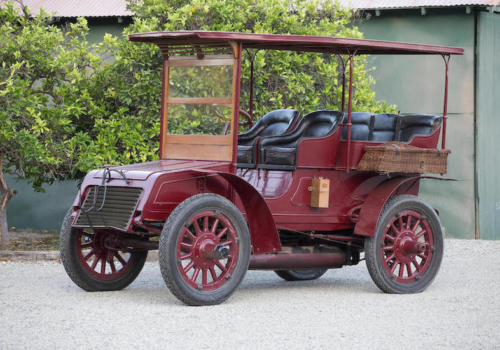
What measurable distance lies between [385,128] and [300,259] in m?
1.62

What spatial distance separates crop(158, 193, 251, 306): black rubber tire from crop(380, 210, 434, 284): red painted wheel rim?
148 cm

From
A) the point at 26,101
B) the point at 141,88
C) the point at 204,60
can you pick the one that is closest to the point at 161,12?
the point at 141,88

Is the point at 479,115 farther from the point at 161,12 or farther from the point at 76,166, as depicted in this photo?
the point at 76,166

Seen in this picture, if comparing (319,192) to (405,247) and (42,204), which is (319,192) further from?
(42,204)

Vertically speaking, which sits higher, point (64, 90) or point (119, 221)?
point (64, 90)

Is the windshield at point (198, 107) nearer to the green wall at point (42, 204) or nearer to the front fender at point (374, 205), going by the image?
the front fender at point (374, 205)

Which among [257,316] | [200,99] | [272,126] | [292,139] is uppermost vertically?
[200,99]

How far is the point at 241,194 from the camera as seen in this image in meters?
7.28

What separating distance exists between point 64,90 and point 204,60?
11.2 ft

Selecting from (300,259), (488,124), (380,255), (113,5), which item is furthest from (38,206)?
(380,255)

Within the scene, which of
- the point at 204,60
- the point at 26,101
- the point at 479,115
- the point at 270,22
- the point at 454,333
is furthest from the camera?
the point at 479,115

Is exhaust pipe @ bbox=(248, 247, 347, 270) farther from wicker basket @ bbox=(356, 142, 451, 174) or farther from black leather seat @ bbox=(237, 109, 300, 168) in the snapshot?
black leather seat @ bbox=(237, 109, 300, 168)

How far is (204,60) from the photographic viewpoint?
7.65 metres

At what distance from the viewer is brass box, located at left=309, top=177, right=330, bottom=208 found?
7.66 m
